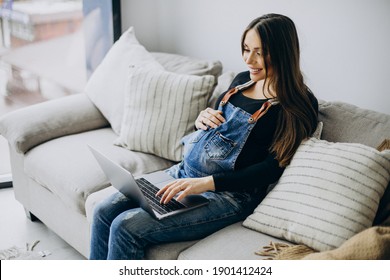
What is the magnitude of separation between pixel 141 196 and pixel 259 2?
4.06 ft

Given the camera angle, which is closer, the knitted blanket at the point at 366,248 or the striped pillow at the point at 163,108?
the knitted blanket at the point at 366,248

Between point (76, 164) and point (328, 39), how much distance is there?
114 centimetres

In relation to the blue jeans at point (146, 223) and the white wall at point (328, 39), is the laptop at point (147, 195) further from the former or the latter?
the white wall at point (328, 39)

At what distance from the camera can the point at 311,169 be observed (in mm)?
1634

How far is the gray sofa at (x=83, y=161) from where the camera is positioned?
1652 mm

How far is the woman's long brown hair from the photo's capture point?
5.59ft

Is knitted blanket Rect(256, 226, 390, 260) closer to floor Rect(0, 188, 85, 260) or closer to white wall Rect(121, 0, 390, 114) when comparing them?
white wall Rect(121, 0, 390, 114)

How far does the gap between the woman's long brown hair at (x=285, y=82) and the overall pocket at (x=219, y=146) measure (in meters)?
0.14

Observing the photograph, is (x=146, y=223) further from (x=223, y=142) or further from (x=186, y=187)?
(x=223, y=142)

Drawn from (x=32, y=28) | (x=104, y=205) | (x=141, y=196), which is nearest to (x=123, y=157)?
(x=104, y=205)

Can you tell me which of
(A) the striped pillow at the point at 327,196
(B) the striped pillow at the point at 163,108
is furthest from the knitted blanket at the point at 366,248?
(B) the striped pillow at the point at 163,108

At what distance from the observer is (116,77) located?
2.47 metres

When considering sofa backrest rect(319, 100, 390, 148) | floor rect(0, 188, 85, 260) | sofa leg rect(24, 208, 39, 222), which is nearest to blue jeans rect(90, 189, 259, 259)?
sofa backrest rect(319, 100, 390, 148)

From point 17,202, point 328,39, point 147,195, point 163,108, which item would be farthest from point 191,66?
point 17,202
